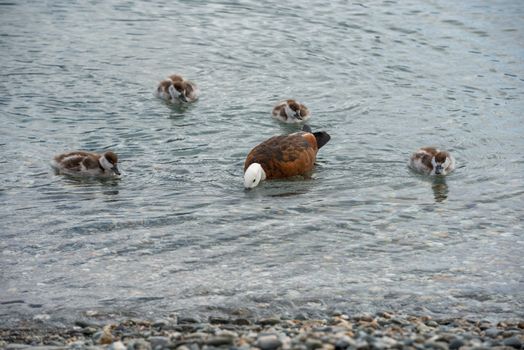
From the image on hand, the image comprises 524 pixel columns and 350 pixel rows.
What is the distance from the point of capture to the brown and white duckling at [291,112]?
1358 cm

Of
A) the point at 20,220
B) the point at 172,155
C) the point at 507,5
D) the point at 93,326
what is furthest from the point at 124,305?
the point at 507,5

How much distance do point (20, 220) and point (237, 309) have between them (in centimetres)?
321

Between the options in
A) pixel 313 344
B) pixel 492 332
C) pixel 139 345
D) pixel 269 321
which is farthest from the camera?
pixel 269 321

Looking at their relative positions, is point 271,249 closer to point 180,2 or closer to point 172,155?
point 172,155

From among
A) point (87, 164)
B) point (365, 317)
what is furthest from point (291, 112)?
point (365, 317)

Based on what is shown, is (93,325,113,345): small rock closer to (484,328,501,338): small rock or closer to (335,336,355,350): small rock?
(335,336,355,350): small rock

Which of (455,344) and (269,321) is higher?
(455,344)

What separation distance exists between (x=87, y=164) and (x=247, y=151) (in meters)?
2.24

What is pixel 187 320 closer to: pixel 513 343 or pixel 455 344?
pixel 455 344

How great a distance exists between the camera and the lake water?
8.27m

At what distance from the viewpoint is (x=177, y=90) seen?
14391 millimetres

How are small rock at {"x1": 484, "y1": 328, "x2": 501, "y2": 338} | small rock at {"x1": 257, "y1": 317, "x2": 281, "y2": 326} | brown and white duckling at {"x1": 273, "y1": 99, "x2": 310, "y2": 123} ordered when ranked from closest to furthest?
small rock at {"x1": 484, "y1": 328, "x2": 501, "y2": 338} < small rock at {"x1": 257, "y1": 317, "x2": 281, "y2": 326} < brown and white duckling at {"x1": 273, "y1": 99, "x2": 310, "y2": 123}

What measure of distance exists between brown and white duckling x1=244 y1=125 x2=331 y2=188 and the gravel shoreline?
3.97 m

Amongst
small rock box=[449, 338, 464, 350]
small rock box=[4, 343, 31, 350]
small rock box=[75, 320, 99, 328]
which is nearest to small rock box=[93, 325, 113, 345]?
small rock box=[75, 320, 99, 328]
